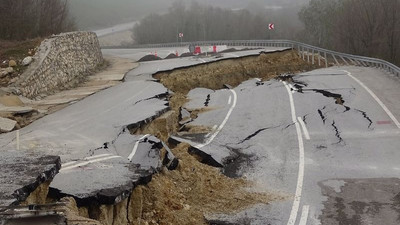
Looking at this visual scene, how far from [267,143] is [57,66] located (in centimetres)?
1234

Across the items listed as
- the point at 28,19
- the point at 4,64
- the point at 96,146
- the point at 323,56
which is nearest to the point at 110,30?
the point at 323,56

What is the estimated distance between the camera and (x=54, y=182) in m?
7.30

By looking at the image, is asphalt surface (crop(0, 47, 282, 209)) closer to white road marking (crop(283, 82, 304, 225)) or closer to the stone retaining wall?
the stone retaining wall

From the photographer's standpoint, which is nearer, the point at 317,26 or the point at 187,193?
the point at 187,193

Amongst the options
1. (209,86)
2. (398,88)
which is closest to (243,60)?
(209,86)

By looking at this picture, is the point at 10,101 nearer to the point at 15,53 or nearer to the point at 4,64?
the point at 4,64

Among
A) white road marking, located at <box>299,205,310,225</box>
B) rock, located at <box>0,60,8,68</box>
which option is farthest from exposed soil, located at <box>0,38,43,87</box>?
white road marking, located at <box>299,205,310,225</box>

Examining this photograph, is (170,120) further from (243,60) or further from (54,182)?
(243,60)

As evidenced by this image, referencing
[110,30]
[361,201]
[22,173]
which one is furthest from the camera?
[110,30]

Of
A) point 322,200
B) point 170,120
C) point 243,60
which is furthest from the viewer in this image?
point 243,60

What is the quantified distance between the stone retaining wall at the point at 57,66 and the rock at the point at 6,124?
12.9 ft

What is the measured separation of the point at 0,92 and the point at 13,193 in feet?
38.0

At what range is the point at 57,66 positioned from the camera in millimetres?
Answer: 20875

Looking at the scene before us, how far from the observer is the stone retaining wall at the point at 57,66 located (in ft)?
59.8
